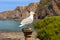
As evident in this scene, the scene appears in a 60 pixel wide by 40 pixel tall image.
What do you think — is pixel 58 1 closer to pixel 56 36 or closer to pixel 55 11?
pixel 55 11

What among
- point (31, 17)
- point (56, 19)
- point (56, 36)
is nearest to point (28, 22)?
point (31, 17)

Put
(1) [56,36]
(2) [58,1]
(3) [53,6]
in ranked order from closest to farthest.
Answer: (1) [56,36], (2) [58,1], (3) [53,6]

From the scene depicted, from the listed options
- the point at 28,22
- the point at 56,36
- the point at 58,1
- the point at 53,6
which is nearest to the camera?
the point at 28,22

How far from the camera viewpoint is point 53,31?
69.1ft

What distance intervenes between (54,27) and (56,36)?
1.31 m

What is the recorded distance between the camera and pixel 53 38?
20.4m

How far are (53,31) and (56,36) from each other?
0.76 metres

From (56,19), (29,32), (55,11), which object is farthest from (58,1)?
(29,32)

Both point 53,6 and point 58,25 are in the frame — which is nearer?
point 58,25

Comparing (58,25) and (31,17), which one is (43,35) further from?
(31,17)

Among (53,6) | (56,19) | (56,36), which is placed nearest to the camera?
(56,36)

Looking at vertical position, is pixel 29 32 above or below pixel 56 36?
above

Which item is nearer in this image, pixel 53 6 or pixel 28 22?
pixel 28 22

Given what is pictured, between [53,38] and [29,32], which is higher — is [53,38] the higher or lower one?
the lower one
